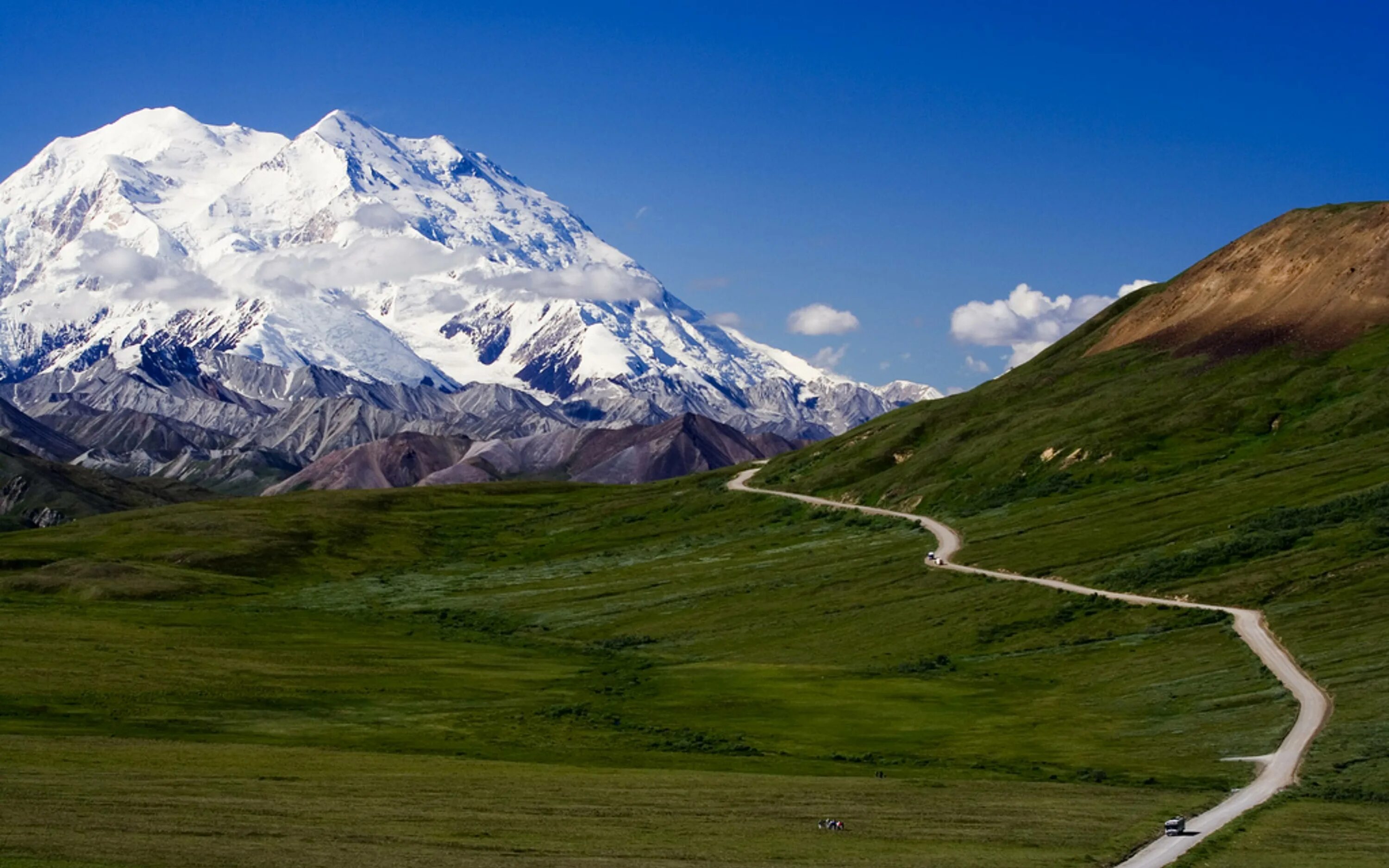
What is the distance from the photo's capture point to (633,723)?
107m

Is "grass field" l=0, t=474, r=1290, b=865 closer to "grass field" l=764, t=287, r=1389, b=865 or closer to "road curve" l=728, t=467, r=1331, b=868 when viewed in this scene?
"road curve" l=728, t=467, r=1331, b=868

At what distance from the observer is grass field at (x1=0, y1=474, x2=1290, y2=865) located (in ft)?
194

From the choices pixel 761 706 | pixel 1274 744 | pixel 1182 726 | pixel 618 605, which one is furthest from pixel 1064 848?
pixel 618 605

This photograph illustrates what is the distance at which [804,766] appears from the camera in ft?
291

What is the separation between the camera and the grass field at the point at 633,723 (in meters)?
59.0

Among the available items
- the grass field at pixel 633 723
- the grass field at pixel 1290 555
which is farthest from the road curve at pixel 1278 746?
the grass field at pixel 633 723

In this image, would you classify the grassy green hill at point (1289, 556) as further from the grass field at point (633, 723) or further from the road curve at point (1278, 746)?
the grass field at point (633, 723)

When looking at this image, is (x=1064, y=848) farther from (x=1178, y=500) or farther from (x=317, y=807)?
(x=1178, y=500)

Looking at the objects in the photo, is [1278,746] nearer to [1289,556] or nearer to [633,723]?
[633,723]

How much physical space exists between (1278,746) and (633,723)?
145 feet

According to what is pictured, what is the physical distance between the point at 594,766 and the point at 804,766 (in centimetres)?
1276

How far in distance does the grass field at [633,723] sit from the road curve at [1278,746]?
65.7 inches

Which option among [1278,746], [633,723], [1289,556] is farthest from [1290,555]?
[633,723]

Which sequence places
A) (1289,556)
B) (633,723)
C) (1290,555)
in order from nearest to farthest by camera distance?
(633,723)
(1289,556)
(1290,555)
